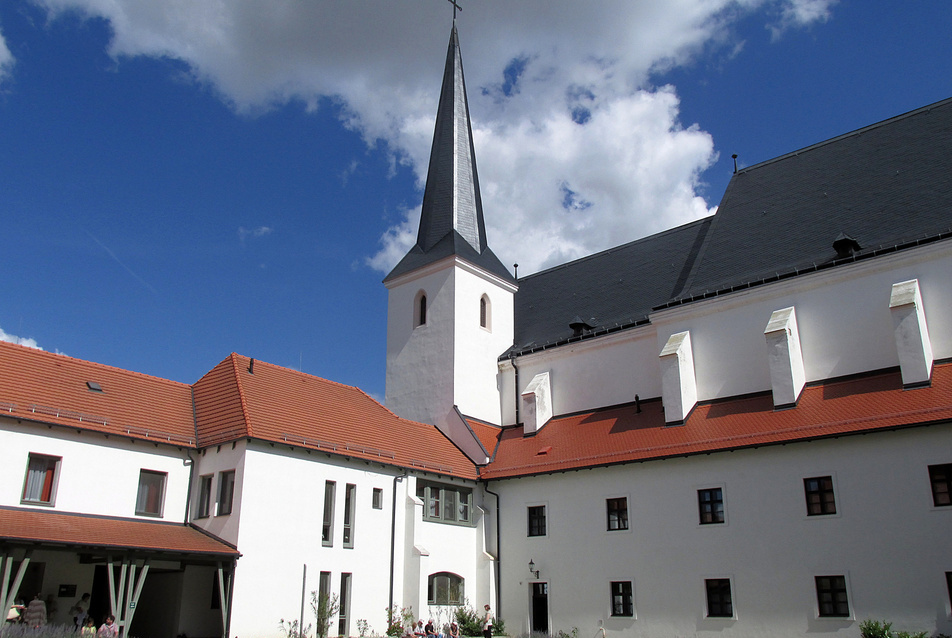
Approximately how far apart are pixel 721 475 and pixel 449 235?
1511 centimetres

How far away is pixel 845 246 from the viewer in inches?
866

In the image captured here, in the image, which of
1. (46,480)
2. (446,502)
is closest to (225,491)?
(46,480)

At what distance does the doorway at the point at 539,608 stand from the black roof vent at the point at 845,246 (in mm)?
12818

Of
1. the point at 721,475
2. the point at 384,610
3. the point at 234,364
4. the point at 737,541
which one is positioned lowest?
the point at 384,610

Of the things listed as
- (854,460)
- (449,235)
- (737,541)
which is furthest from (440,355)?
(854,460)

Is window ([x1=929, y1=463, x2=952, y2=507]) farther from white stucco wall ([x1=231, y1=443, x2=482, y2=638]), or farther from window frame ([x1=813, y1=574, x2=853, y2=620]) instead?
white stucco wall ([x1=231, y1=443, x2=482, y2=638])

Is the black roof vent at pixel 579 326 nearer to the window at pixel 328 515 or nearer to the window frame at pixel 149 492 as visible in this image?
the window at pixel 328 515

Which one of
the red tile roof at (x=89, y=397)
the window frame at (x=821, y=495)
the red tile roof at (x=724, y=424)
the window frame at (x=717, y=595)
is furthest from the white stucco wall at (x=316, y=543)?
the window frame at (x=821, y=495)

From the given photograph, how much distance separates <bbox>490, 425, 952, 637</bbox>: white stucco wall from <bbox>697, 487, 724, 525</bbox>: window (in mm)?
158

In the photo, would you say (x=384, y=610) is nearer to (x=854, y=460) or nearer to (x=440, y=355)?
(x=440, y=355)

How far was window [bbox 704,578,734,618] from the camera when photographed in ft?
63.8

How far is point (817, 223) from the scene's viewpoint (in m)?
24.1

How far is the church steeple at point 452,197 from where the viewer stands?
31.5 meters

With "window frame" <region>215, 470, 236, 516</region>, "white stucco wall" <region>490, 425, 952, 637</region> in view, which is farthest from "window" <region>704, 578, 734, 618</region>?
"window frame" <region>215, 470, 236, 516</region>
